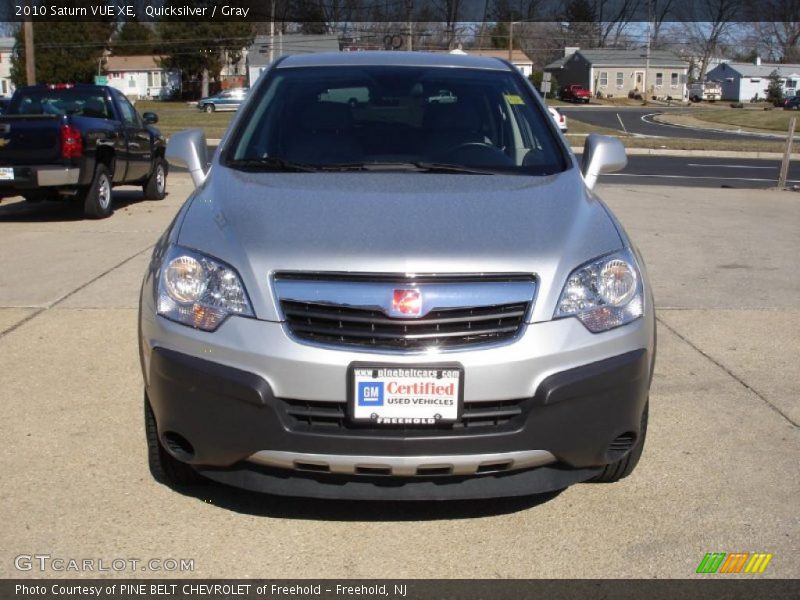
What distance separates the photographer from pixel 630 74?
94688 mm

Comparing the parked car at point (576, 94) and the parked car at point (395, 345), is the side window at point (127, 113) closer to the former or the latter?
the parked car at point (395, 345)

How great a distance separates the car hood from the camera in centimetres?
311

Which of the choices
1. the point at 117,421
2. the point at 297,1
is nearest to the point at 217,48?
the point at 297,1

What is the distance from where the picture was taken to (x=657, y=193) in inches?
608

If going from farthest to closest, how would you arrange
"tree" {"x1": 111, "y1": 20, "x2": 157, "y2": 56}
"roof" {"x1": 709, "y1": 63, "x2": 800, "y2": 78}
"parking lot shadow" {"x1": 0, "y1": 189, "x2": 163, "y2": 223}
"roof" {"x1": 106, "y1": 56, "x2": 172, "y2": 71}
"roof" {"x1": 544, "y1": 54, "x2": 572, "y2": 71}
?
"roof" {"x1": 544, "y1": 54, "x2": 572, "y2": 71} → "roof" {"x1": 106, "y1": 56, "x2": 172, "y2": 71} → "roof" {"x1": 709, "y1": 63, "x2": 800, "y2": 78} → "tree" {"x1": 111, "y1": 20, "x2": 157, "y2": 56} → "parking lot shadow" {"x1": 0, "y1": 189, "x2": 163, "y2": 223}

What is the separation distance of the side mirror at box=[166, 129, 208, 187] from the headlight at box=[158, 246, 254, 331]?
1.08 m

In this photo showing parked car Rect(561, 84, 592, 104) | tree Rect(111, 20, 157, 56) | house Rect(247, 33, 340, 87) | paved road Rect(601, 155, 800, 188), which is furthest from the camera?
tree Rect(111, 20, 157, 56)

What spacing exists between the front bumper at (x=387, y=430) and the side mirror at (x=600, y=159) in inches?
53.8

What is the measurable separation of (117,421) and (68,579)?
1472 mm

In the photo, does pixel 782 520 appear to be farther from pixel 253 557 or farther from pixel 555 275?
pixel 253 557

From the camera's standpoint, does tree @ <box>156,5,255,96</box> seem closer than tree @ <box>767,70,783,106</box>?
No

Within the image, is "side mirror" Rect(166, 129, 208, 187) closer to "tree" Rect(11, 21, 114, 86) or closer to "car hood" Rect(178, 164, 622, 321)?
"car hood" Rect(178, 164, 622, 321)

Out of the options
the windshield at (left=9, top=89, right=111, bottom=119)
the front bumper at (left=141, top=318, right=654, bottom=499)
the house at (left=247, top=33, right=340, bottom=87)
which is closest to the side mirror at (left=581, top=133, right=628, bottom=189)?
the front bumper at (left=141, top=318, right=654, bottom=499)

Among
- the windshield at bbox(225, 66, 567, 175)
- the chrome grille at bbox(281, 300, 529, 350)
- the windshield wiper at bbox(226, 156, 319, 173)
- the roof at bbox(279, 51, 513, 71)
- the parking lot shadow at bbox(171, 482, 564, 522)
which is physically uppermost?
the roof at bbox(279, 51, 513, 71)
